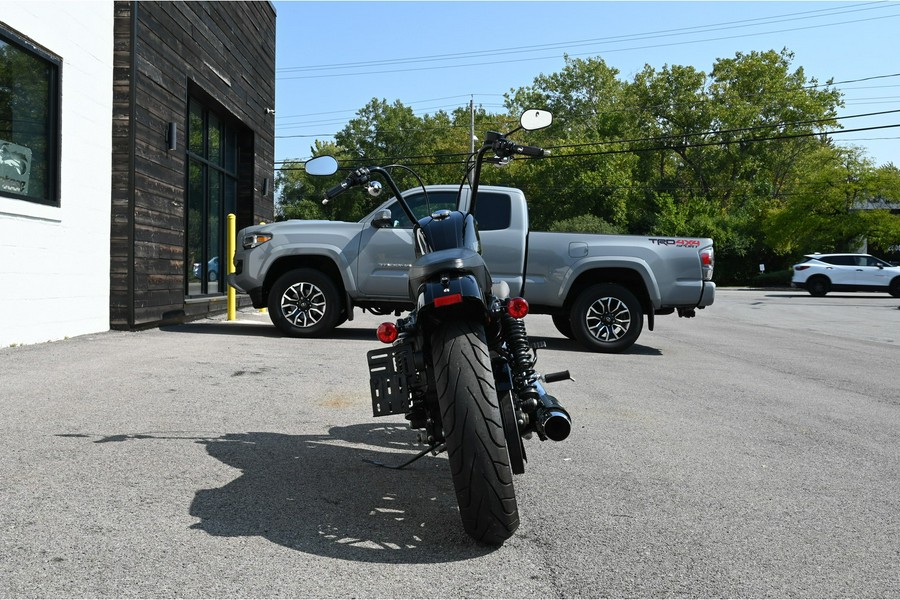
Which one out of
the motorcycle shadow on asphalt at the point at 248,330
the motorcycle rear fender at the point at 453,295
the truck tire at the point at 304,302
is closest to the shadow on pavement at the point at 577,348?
the motorcycle shadow on asphalt at the point at 248,330

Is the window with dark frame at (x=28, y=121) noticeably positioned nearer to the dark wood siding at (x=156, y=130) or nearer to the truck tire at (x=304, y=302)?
A: the dark wood siding at (x=156, y=130)

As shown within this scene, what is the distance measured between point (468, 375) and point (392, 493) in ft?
3.48

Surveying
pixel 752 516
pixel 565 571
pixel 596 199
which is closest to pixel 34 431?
pixel 565 571

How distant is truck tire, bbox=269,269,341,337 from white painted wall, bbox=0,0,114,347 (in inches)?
84.5

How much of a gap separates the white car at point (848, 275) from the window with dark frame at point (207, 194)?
25.2 meters

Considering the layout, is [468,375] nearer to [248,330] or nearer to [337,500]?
[337,500]

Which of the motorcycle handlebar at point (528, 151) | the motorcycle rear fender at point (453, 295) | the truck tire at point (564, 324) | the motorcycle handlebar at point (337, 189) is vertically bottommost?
the truck tire at point (564, 324)

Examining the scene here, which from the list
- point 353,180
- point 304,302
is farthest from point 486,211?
point 353,180

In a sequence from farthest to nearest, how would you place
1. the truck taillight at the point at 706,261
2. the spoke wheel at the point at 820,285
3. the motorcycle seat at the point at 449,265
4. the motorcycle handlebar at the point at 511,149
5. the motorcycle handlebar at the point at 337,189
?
the spoke wheel at the point at 820,285
the truck taillight at the point at 706,261
the motorcycle handlebar at the point at 337,189
the motorcycle handlebar at the point at 511,149
the motorcycle seat at the point at 449,265

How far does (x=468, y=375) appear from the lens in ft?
10.2

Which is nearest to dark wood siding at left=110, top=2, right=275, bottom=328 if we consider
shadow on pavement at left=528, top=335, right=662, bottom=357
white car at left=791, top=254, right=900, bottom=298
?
shadow on pavement at left=528, top=335, right=662, bottom=357

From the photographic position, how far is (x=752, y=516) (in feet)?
12.2

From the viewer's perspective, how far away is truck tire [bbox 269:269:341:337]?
425 inches

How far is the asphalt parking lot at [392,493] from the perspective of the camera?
291 centimetres
